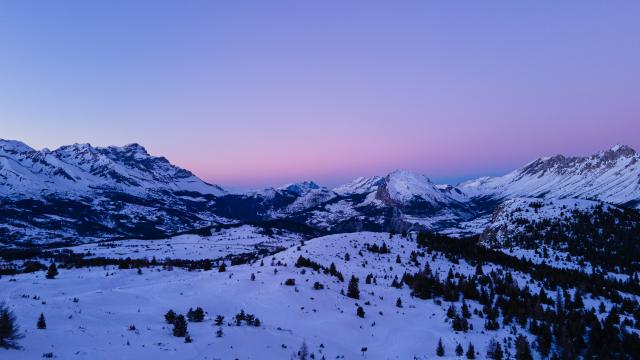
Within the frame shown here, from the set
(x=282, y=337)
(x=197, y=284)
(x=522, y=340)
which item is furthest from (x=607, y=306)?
(x=197, y=284)

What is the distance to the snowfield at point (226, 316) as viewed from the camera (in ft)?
111

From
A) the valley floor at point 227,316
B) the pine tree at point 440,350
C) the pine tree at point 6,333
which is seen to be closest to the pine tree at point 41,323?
the valley floor at point 227,316

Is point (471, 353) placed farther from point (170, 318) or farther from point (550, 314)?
point (170, 318)

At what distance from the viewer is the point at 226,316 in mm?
47938

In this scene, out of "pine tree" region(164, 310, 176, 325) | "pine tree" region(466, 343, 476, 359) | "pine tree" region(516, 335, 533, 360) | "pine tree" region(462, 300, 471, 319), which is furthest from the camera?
"pine tree" region(462, 300, 471, 319)

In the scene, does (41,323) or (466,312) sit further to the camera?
(466,312)

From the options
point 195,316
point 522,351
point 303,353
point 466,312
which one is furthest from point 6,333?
point 466,312

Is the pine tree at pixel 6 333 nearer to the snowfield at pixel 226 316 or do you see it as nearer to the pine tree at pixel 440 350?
the snowfield at pixel 226 316

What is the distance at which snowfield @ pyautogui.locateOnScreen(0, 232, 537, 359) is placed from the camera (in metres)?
33.9

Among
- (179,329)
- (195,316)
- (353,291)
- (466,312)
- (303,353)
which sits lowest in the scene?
(466,312)

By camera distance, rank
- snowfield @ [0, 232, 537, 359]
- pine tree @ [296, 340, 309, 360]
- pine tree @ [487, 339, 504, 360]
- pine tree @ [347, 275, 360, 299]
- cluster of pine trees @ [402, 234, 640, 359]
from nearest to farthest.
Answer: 1. snowfield @ [0, 232, 537, 359]
2. pine tree @ [296, 340, 309, 360]
3. pine tree @ [487, 339, 504, 360]
4. cluster of pine trees @ [402, 234, 640, 359]
5. pine tree @ [347, 275, 360, 299]

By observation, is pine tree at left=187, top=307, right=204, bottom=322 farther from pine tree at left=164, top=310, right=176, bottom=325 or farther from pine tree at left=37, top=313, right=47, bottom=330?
pine tree at left=37, top=313, right=47, bottom=330

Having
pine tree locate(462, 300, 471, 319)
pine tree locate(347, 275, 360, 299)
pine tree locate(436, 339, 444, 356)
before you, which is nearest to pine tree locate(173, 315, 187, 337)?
pine tree locate(436, 339, 444, 356)

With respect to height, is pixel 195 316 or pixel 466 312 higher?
pixel 195 316
